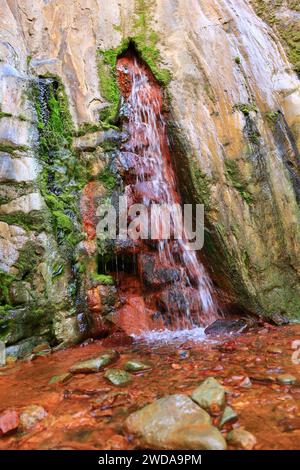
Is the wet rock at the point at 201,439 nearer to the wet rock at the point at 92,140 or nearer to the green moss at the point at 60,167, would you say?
the green moss at the point at 60,167

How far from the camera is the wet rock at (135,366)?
9.59 ft

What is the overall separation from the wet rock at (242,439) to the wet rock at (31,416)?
4.17ft

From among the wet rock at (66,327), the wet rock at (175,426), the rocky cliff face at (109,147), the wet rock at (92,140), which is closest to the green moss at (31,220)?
the rocky cliff face at (109,147)

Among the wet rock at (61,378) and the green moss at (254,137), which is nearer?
the wet rock at (61,378)

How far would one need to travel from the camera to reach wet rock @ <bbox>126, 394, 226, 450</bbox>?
66.3 inches

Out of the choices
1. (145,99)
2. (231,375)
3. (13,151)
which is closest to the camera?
(231,375)

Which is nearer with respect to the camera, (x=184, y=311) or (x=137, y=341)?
(x=137, y=341)

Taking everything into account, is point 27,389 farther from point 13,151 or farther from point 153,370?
point 13,151

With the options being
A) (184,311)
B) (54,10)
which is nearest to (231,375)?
(184,311)

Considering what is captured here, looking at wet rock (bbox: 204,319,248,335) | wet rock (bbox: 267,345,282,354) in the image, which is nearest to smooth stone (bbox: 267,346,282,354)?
wet rock (bbox: 267,345,282,354)

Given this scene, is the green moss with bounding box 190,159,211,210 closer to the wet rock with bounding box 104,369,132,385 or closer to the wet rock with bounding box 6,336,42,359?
the wet rock with bounding box 104,369,132,385

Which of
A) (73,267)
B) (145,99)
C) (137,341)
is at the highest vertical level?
(145,99)
